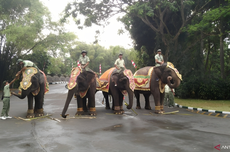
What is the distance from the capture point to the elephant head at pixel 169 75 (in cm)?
955

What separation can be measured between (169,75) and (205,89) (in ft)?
25.7

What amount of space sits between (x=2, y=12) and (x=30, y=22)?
3583 millimetres

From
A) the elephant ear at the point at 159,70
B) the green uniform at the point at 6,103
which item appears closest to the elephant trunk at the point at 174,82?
the elephant ear at the point at 159,70

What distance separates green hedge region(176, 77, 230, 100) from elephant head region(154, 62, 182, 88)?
741 cm

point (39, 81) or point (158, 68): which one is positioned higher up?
point (158, 68)

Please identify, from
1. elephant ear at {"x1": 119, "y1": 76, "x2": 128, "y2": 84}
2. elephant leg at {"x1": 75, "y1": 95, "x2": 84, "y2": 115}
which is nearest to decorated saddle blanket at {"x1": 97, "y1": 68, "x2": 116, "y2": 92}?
elephant ear at {"x1": 119, "y1": 76, "x2": 128, "y2": 84}

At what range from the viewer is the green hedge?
1591 cm

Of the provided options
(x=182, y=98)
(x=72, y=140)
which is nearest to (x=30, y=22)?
(x=182, y=98)

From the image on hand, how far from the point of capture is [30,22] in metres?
25.7

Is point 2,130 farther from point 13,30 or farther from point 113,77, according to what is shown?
point 13,30

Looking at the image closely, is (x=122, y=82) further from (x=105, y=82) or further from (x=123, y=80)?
(x=105, y=82)

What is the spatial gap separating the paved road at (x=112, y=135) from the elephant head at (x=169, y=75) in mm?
1992

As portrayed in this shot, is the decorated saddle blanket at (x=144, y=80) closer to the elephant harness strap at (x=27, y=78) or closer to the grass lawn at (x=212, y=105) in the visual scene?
the grass lawn at (x=212, y=105)

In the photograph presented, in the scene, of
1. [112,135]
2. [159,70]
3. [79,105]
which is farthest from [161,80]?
[112,135]
